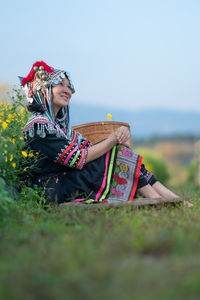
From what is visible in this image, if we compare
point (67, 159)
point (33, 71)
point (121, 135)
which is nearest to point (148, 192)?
point (121, 135)

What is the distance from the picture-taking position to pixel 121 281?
5.40ft

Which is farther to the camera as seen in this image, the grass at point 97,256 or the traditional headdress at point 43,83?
the traditional headdress at point 43,83

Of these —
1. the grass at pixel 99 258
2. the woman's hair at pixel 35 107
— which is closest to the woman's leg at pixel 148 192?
the grass at pixel 99 258

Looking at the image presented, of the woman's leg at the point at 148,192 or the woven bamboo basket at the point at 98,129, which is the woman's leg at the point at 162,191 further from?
the woven bamboo basket at the point at 98,129

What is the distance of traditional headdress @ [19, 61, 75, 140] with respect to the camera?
3.95 m

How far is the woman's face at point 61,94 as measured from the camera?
3980 millimetres

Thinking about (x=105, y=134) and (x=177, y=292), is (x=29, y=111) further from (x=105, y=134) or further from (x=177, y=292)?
(x=177, y=292)

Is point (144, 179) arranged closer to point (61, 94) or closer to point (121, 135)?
point (121, 135)

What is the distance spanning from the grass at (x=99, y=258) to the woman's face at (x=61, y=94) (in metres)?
1.45

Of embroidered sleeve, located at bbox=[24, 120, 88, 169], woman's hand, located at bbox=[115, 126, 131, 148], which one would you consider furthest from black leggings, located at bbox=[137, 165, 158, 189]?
embroidered sleeve, located at bbox=[24, 120, 88, 169]

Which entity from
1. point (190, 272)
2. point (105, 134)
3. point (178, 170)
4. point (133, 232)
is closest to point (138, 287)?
point (190, 272)

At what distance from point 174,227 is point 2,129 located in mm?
1773

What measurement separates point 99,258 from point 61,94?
238 centimetres

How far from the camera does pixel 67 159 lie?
12.2 ft
